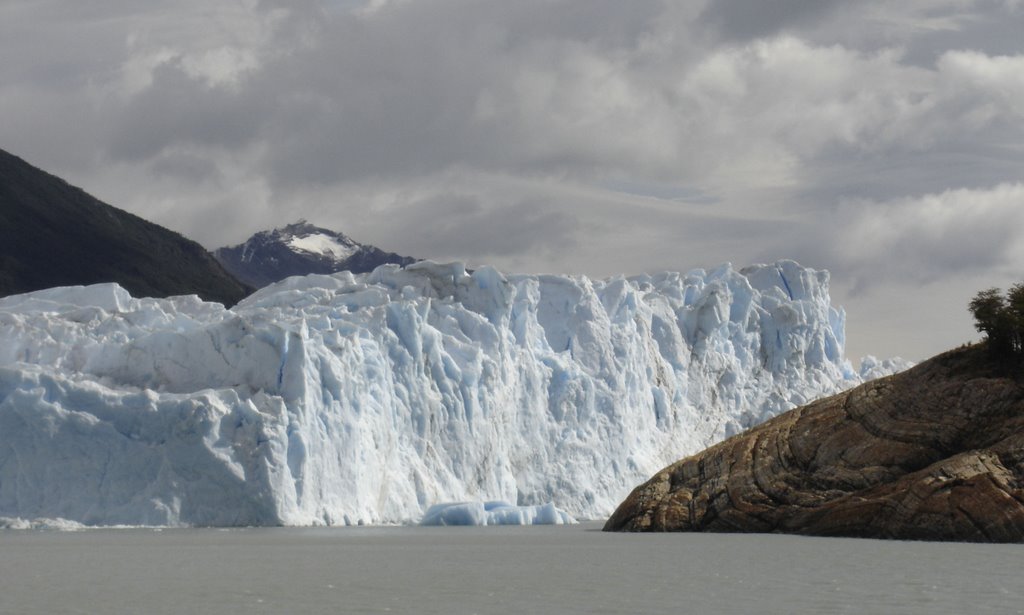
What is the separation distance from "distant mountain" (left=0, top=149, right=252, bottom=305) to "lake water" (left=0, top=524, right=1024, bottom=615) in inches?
2440

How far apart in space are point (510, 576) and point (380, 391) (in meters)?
24.9

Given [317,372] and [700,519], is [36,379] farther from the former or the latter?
[700,519]

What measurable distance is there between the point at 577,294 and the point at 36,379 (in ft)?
87.6

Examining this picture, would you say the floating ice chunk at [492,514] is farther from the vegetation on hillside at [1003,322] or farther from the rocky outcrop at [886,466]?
the vegetation on hillside at [1003,322]

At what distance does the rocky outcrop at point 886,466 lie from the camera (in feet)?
94.4

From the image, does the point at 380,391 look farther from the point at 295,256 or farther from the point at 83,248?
the point at 295,256

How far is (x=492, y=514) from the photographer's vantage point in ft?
152

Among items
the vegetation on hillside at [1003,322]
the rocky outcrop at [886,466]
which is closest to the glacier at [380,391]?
the rocky outcrop at [886,466]

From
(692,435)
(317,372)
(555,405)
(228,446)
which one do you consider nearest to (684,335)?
(692,435)

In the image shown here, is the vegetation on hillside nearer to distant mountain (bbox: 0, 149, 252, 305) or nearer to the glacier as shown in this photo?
the glacier

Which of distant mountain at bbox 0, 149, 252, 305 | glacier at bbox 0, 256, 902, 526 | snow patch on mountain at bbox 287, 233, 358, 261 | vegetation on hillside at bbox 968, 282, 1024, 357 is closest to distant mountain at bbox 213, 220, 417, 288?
snow patch on mountain at bbox 287, 233, 358, 261

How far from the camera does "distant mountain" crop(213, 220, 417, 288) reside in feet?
536

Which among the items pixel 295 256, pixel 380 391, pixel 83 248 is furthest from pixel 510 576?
pixel 295 256

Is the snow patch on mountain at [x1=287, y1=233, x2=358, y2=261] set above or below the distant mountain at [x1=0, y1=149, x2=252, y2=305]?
above
